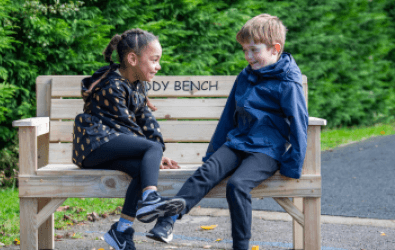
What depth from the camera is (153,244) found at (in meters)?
3.07

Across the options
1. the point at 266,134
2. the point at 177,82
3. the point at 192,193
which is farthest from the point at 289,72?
the point at 177,82

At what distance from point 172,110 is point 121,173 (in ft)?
3.11

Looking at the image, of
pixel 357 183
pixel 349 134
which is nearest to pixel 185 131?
pixel 357 183

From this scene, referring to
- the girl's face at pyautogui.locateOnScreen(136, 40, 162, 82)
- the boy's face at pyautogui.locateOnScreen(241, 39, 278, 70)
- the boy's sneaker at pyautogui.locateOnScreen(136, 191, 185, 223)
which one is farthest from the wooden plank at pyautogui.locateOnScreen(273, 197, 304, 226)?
the girl's face at pyautogui.locateOnScreen(136, 40, 162, 82)

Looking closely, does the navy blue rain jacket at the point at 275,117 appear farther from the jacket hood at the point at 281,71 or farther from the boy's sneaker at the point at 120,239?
the boy's sneaker at the point at 120,239

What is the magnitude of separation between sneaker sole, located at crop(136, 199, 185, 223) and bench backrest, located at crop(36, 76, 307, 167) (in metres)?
1.10

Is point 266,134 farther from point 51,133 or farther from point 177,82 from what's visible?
point 51,133

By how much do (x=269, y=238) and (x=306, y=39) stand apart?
19.3 feet

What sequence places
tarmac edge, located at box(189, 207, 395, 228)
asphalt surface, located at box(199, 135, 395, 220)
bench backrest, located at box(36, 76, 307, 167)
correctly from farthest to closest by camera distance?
asphalt surface, located at box(199, 135, 395, 220)
tarmac edge, located at box(189, 207, 395, 228)
bench backrest, located at box(36, 76, 307, 167)

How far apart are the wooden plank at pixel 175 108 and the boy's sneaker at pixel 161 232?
1241 mm

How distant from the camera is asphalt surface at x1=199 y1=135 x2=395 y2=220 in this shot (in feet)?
12.9

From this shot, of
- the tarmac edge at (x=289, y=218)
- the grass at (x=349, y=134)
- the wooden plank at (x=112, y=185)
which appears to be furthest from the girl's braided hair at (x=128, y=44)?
the grass at (x=349, y=134)

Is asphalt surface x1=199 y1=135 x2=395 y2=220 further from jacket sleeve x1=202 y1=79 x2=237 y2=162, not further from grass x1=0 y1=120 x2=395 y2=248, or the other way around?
jacket sleeve x1=202 y1=79 x2=237 y2=162

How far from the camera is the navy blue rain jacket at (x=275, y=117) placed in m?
2.36
